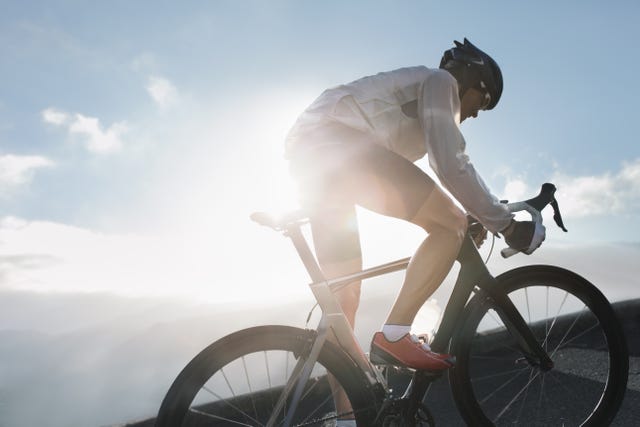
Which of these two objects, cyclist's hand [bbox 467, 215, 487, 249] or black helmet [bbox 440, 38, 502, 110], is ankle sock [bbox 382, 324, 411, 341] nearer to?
cyclist's hand [bbox 467, 215, 487, 249]

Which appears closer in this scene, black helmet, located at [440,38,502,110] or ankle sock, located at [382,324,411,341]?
ankle sock, located at [382,324,411,341]

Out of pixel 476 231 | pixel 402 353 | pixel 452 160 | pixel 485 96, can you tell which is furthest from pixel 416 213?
pixel 485 96

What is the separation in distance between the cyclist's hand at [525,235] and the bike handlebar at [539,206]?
0.24 ft

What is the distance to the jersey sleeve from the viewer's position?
7.17 ft

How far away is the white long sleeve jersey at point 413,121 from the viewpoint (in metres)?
2.20

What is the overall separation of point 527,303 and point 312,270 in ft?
4.05

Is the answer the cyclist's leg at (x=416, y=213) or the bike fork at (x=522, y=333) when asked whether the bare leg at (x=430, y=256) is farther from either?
the bike fork at (x=522, y=333)

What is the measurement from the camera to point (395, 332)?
2.17 metres

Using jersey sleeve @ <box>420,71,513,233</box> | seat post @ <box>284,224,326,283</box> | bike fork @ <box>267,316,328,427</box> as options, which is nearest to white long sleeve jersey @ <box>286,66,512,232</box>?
jersey sleeve @ <box>420,71,513,233</box>

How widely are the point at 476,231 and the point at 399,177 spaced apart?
0.60 metres

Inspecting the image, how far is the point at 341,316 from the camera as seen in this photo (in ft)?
7.31

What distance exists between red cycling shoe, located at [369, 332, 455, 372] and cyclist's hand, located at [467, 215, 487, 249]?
0.64 meters

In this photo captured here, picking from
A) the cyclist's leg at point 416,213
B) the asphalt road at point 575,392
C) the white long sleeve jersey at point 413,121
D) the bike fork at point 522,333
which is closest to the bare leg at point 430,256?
the cyclist's leg at point 416,213

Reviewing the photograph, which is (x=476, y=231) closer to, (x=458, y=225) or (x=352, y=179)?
(x=458, y=225)
